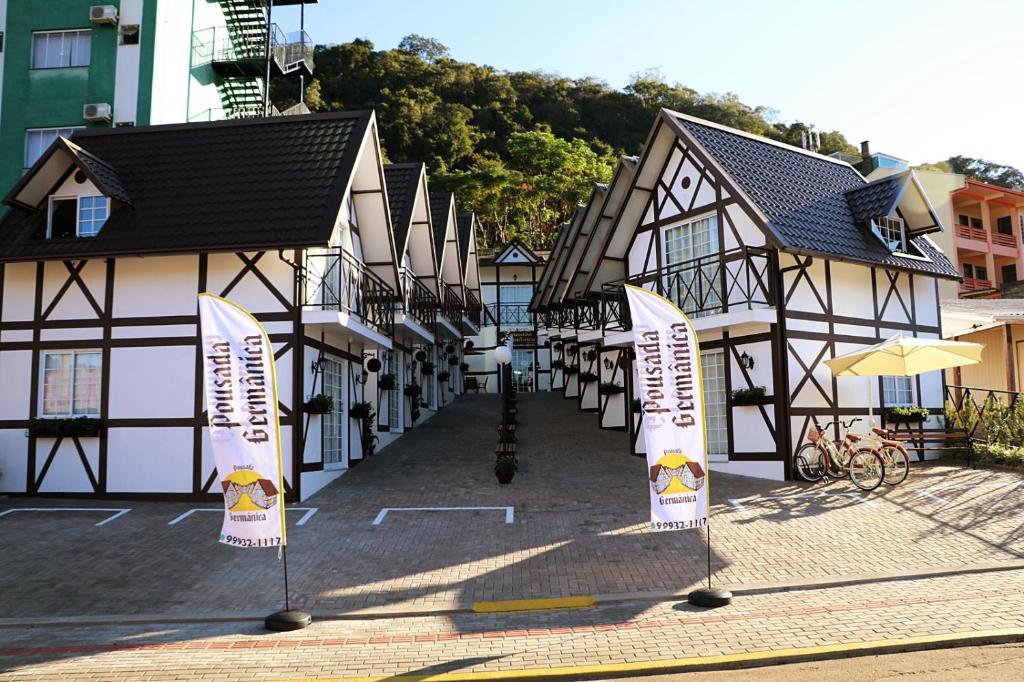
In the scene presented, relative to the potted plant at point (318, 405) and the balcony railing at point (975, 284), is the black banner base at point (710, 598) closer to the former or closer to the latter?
the potted plant at point (318, 405)

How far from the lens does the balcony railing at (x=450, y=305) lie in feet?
89.1

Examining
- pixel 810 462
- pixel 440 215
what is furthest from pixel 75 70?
pixel 810 462

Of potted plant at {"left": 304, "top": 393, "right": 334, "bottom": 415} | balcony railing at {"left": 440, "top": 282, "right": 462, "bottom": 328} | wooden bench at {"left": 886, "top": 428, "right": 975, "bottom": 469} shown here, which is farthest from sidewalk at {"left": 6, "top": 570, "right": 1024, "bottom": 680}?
balcony railing at {"left": 440, "top": 282, "right": 462, "bottom": 328}

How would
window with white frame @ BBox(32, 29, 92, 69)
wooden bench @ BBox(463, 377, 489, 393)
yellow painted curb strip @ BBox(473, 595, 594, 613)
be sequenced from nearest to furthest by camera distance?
yellow painted curb strip @ BBox(473, 595, 594, 613)
window with white frame @ BBox(32, 29, 92, 69)
wooden bench @ BBox(463, 377, 489, 393)

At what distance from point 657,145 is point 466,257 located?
14909 mm

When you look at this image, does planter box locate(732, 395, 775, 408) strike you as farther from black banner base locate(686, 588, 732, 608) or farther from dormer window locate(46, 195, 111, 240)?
dormer window locate(46, 195, 111, 240)

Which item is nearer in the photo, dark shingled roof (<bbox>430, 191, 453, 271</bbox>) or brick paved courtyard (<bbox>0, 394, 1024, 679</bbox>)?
brick paved courtyard (<bbox>0, 394, 1024, 679</bbox>)

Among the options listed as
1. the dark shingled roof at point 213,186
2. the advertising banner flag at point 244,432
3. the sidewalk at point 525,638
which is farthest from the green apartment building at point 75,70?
the sidewalk at point 525,638

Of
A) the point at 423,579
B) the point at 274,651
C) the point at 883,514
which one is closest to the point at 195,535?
the point at 423,579

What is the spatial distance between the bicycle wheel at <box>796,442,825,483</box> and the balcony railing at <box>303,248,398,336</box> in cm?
896

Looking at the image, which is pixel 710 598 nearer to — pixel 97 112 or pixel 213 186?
pixel 213 186

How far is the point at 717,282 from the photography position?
55.1 feet

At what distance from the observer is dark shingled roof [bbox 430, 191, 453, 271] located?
88.8 feet

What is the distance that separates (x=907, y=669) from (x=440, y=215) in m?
23.3
